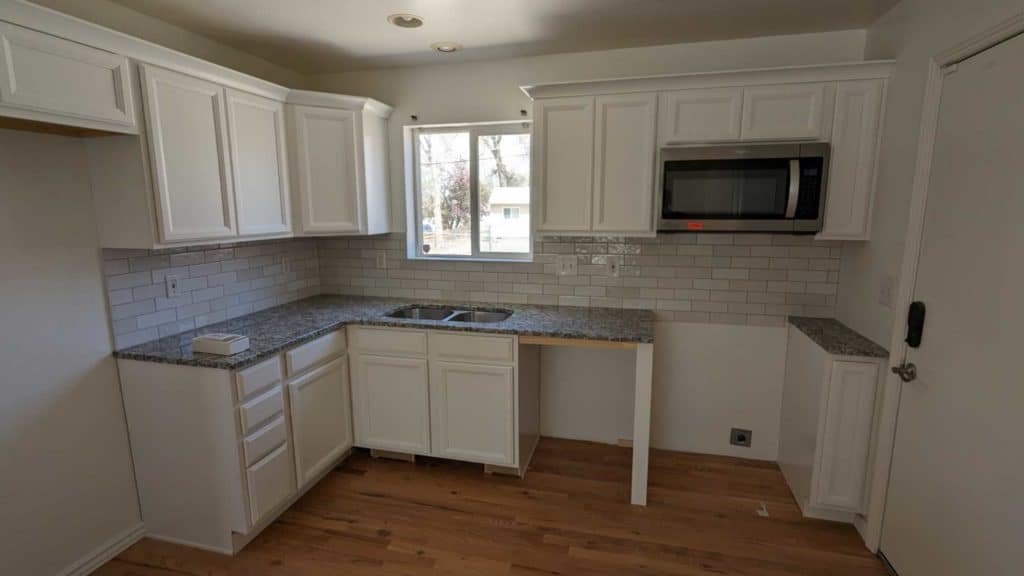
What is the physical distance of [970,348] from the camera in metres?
1.59

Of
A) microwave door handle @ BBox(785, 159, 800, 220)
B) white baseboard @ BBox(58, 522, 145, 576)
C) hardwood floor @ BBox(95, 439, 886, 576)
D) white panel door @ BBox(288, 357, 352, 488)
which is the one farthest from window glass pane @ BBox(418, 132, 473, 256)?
white baseboard @ BBox(58, 522, 145, 576)

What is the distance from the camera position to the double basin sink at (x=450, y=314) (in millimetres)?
3055

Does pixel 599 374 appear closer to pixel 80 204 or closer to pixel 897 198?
pixel 897 198

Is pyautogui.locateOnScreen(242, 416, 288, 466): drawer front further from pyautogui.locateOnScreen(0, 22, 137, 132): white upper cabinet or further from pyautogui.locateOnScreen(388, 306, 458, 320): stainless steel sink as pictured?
pyautogui.locateOnScreen(0, 22, 137, 132): white upper cabinet

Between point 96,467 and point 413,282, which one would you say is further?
point 413,282

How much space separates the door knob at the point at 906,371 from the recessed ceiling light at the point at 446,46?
268cm

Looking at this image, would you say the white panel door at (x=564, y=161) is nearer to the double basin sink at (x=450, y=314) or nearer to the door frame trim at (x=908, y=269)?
the double basin sink at (x=450, y=314)

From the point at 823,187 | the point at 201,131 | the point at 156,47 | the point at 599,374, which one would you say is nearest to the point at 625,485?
the point at 599,374

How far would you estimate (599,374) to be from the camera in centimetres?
307

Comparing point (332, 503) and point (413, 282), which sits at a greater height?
point (413, 282)

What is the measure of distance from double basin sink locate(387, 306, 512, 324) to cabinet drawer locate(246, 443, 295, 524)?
3.31 ft

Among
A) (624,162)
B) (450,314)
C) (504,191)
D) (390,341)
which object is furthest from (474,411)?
(624,162)

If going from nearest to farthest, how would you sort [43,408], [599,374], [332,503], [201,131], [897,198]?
[43,408]
[897,198]
[201,131]
[332,503]
[599,374]

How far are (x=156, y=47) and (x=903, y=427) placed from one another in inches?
136
